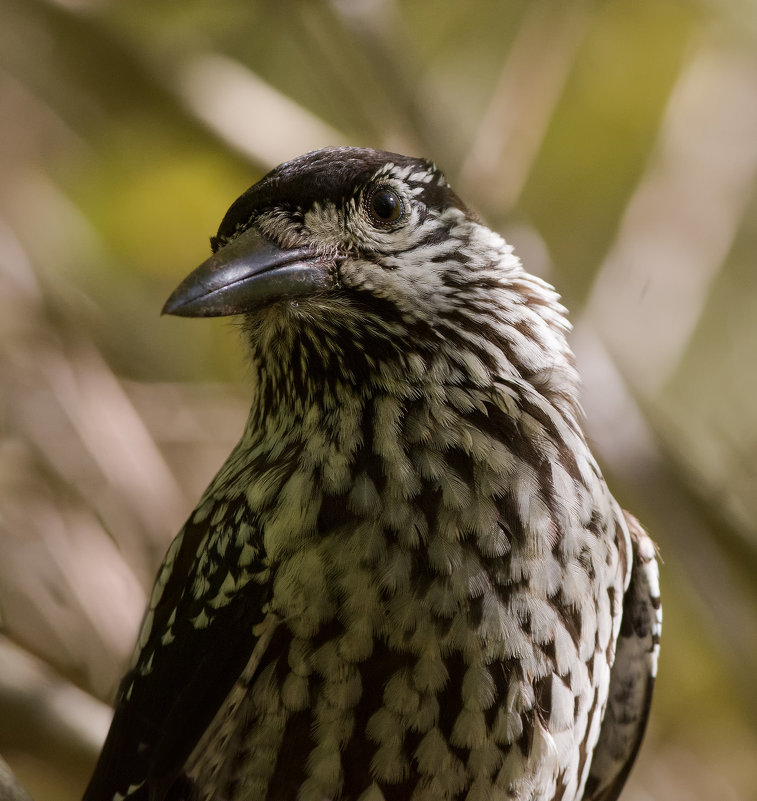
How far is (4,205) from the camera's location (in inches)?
168

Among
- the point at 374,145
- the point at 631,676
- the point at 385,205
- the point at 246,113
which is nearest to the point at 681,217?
the point at 374,145

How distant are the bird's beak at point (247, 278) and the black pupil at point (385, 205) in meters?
0.16

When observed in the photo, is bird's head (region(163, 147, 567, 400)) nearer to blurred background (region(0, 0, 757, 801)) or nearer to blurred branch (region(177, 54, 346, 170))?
blurred background (region(0, 0, 757, 801))

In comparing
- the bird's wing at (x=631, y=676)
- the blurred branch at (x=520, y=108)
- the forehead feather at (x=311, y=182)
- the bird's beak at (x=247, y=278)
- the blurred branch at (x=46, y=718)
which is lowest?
the blurred branch at (x=46, y=718)

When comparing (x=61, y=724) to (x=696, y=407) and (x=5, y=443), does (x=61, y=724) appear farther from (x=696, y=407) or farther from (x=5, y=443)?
(x=696, y=407)

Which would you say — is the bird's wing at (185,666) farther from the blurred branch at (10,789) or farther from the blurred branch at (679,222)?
the blurred branch at (679,222)

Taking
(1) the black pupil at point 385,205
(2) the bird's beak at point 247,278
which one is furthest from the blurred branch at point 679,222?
(2) the bird's beak at point 247,278

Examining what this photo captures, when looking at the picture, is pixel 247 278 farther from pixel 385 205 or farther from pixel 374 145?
pixel 374 145

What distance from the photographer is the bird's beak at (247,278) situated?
1.85 m

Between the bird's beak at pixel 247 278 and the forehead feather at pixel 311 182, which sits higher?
the forehead feather at pixel 311 182

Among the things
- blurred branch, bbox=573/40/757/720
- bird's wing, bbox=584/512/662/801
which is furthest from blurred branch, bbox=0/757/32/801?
blurred branch, bbox=573/40/757/720

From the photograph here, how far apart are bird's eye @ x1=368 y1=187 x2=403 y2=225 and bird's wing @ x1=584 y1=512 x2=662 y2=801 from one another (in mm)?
952

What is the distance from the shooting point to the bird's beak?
185cm

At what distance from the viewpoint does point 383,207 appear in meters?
2.11
